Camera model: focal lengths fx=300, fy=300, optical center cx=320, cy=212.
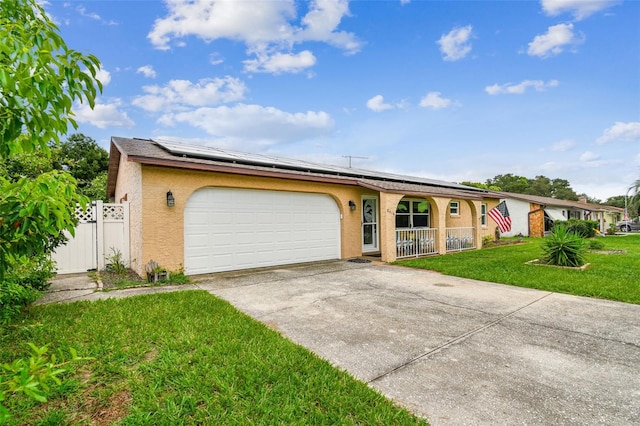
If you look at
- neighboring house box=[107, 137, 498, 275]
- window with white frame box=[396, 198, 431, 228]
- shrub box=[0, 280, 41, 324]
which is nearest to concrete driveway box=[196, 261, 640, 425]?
neighboring house box=[107, 137, 498, 275]

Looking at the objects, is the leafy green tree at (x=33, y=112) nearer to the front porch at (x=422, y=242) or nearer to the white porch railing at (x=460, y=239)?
the front porch at (x=422, y=242)

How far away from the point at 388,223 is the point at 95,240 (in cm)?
899

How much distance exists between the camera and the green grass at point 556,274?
6613mm

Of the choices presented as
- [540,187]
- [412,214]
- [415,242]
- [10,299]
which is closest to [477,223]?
[412,214]

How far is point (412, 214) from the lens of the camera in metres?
14.6

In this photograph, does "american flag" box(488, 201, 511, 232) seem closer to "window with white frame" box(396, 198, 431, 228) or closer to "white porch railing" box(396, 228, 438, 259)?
"window with white frame" box(396, 198, 431, 228)

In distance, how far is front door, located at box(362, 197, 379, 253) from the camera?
12.4 m

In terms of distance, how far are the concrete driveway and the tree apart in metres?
2.91

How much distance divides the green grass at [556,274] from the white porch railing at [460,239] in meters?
2.10

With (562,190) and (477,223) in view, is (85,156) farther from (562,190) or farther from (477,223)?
(562,190)

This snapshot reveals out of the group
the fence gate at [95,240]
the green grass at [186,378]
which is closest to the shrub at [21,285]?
the green grass at [186,378]

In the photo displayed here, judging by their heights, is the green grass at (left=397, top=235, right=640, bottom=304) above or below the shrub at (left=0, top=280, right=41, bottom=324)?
below

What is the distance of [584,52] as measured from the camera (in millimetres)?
11625

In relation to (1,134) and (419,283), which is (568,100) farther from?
(1,134)
